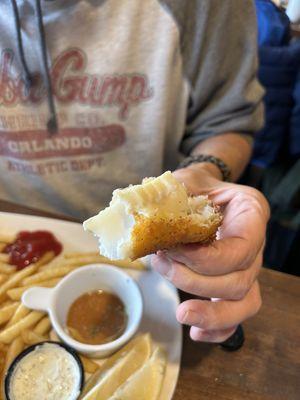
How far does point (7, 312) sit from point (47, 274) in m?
0.14

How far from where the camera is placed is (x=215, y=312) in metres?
0.87

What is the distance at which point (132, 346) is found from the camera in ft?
3.38

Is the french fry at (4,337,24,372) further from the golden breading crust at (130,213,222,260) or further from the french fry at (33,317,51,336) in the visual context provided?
the golden breading crust at (130,213,222,260)

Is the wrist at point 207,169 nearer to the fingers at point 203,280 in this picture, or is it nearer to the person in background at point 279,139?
the fingers at point 203,280

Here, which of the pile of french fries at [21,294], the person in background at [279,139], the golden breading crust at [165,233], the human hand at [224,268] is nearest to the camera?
the golden breading crust at [165,233]

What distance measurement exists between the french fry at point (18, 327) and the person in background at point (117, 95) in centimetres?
50

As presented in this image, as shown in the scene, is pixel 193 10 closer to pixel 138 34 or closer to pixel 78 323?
pixel 138 34

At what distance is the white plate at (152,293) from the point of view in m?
1.00

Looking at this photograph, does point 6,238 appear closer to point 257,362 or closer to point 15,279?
point 15,279

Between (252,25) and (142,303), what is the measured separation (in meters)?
0.94

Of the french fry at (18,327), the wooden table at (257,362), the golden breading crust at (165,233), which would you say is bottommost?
the wooden table at (257,362)

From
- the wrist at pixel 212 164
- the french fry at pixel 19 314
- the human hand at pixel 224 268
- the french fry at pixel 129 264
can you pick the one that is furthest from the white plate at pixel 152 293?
the wrist at pixel 212 164

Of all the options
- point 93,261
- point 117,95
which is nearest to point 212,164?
point 117,95

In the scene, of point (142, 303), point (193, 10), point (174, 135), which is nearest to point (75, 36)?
point (193, 10)
